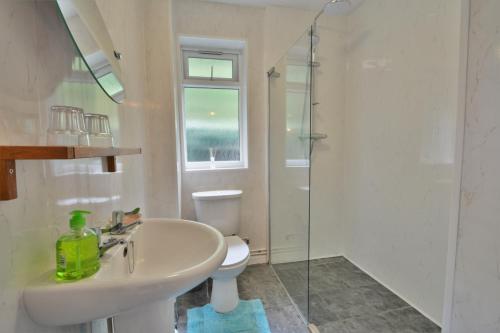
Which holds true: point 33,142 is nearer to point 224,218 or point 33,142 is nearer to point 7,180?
point 7,180

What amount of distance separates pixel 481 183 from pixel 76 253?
1.11 m

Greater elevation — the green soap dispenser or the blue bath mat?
the green soap dispenser

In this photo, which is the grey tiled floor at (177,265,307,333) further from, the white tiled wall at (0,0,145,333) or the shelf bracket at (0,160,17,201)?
the shelf bracket at (0,160,17,201)

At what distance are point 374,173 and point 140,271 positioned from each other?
6.47 feet

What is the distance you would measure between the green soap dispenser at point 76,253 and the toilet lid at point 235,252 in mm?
1049

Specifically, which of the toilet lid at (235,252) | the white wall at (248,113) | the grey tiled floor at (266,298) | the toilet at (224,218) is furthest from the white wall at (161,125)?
the grey tiled floor at (266,298)

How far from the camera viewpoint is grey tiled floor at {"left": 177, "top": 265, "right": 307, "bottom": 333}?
155cm

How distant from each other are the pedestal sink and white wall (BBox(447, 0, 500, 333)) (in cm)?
79

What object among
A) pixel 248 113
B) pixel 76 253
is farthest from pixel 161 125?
pixel 76 253

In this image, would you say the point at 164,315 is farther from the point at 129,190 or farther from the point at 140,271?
the point at 129,190

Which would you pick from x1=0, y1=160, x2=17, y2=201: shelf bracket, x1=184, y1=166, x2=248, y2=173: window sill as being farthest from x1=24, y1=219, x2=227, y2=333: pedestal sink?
x1=184, y1=166, x2=248, y2=173: window sill

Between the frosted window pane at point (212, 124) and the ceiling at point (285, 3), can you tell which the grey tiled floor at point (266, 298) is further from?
the ceiling at point (285, 3)

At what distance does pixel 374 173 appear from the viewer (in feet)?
6.84

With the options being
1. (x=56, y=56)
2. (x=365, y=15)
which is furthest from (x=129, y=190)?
(x=365, y=15)
